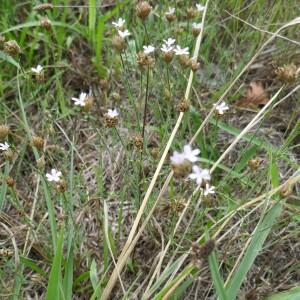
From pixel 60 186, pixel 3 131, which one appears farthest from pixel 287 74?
pixel 3 131

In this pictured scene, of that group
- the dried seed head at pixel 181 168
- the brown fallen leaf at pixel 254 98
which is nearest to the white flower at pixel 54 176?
the dried seed head at pixel 181 168

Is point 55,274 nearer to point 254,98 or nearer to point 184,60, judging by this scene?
point 184,60

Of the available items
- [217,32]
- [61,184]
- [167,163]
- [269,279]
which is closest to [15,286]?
[61,184]

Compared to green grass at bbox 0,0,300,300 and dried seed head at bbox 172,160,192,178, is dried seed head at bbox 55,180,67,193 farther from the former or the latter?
dried seed head at bbox 172,160,192,178

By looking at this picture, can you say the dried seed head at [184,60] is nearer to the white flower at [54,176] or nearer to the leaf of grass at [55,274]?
the white flower at [54,176]

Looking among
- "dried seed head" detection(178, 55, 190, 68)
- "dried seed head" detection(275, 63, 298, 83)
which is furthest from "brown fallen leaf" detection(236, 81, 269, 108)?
"dried seed head" detection(275, 63, 298, 83)

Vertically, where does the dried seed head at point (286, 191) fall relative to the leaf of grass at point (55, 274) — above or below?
above
